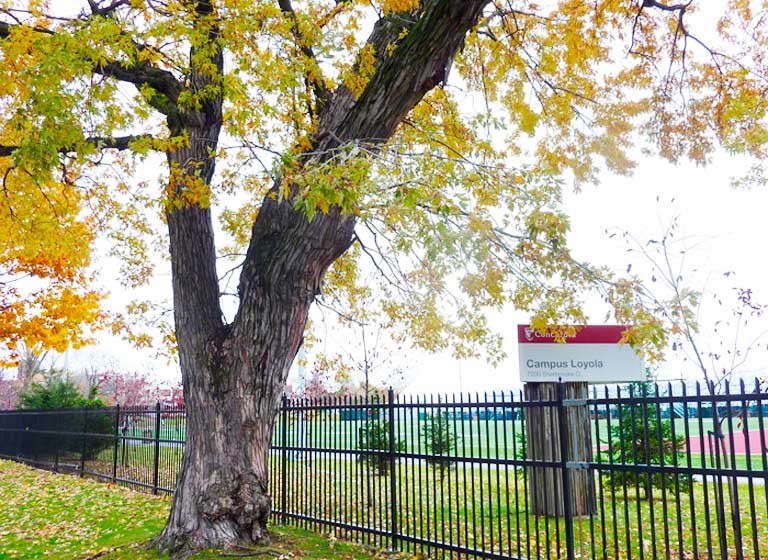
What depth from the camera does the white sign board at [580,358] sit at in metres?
9.29

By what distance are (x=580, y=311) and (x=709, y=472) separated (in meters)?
3.11

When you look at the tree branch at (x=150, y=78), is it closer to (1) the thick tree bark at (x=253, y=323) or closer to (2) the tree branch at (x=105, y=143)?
(2) the tree branch at (x=105, y=143)

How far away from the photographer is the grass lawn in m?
7.34

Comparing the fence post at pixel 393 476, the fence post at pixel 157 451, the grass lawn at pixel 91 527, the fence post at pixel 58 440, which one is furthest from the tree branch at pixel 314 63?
the fence post at pixel 58 440

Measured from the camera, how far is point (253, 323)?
24.5 ft

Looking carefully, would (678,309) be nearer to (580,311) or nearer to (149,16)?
(580,311)

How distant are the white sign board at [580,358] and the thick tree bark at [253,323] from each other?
334cm

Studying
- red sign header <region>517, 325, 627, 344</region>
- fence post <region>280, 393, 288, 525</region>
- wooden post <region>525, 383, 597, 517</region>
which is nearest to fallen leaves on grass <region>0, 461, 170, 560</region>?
fence post <region>280, 393, 288, 525</region>

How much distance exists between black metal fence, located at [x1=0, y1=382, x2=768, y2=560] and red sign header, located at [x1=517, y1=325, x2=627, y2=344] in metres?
0.78

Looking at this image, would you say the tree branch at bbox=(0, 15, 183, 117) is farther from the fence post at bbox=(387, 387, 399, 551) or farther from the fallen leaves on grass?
the fallen leaves on grass

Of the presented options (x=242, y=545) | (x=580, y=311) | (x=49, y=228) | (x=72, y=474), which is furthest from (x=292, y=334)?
(x=72, y=474)

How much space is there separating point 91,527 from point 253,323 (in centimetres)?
443

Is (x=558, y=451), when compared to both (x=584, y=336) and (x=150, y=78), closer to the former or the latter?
(x=584, y=336)

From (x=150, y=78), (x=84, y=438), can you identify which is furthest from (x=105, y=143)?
(x=84, y=438)
